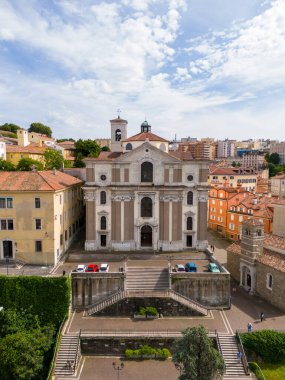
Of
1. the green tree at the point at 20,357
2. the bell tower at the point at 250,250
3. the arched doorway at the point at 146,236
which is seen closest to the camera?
the green tree at the point at 20,357

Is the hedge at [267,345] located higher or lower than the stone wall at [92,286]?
lower

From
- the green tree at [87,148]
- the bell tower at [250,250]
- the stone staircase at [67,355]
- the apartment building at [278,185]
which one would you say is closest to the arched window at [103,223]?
the stone staircase at [67,355]

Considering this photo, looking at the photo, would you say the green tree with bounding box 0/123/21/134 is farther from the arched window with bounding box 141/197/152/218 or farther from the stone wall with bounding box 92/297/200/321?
the stone wall with bounding box 92/297/200/321

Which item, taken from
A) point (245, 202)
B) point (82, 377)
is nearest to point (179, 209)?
point (245, 202)

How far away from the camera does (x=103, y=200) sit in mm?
46500

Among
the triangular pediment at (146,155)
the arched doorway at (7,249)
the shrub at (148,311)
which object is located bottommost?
the shrub at (148,311)

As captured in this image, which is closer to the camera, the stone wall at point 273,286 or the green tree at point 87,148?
the stone wall at point 273,286

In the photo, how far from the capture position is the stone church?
46.2m

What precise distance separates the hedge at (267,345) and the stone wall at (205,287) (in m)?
6.08

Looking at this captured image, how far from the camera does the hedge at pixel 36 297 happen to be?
33375 millimetres

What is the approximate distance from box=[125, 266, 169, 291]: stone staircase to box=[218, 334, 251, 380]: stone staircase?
8.56m

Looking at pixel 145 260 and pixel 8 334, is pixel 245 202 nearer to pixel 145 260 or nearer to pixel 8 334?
pixel 145 260

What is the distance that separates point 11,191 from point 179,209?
75.7 feet

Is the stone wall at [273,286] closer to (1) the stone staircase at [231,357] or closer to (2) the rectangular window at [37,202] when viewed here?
(1) the stone staircase at [231,357]
